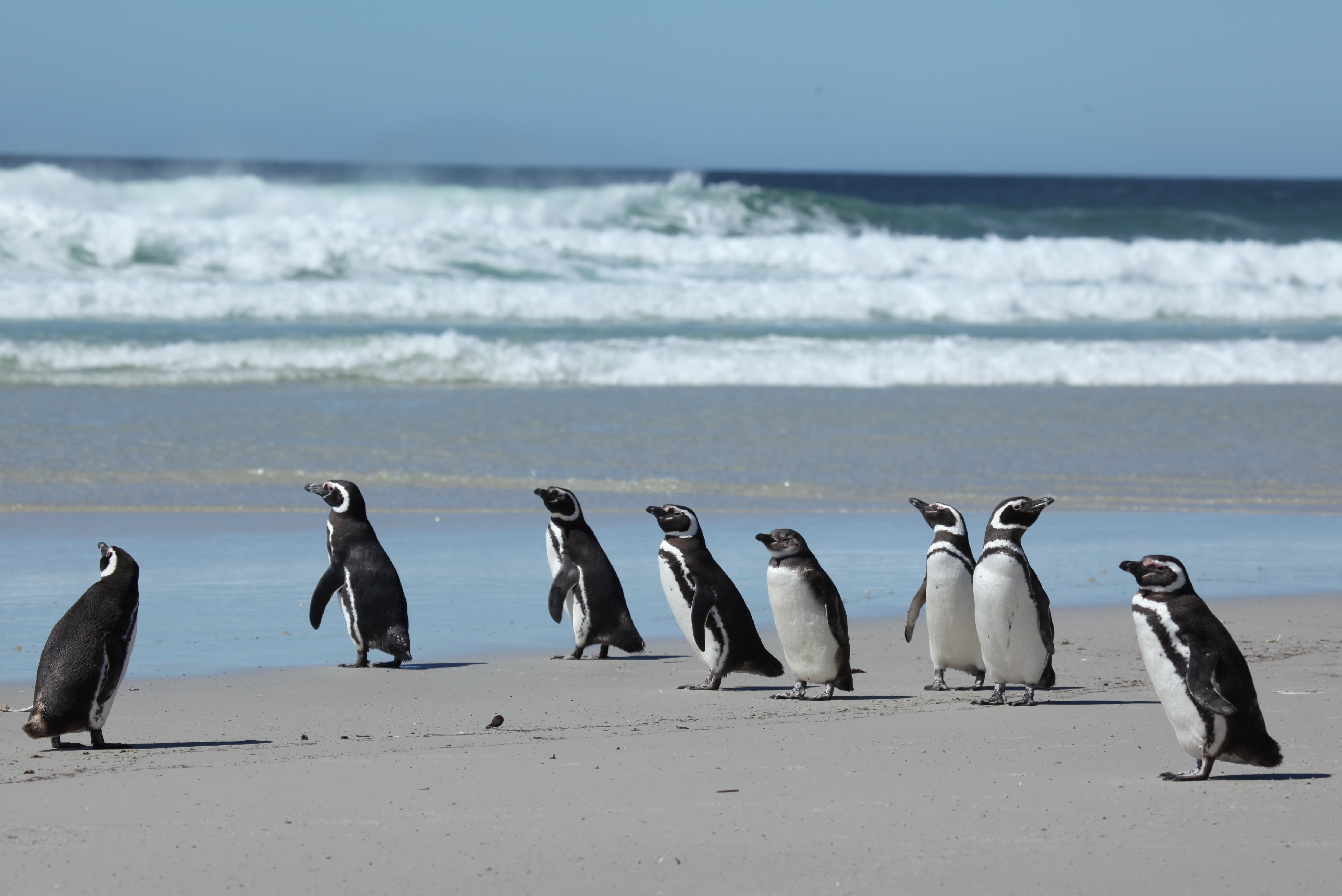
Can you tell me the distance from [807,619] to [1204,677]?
168 cm

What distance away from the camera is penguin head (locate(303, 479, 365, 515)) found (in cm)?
644

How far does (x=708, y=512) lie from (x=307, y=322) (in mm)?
11565

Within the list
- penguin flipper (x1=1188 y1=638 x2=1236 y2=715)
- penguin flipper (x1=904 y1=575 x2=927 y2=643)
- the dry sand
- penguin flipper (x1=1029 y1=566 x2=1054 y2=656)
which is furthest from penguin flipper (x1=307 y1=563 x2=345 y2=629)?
penguin flipper (x1=1188 y1=638 x2=1236 y2=715)

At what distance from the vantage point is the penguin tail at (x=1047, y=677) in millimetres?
5246

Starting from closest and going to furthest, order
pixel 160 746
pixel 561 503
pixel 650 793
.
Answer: pixel 650 793 → pixel 160 746 → pixel 561 503

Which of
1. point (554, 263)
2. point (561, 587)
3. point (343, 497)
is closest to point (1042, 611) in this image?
point (561, 587)

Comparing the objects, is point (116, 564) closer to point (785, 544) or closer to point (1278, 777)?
point (785, 544)

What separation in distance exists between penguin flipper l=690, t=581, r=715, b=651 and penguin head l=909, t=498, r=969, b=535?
80 centimetres

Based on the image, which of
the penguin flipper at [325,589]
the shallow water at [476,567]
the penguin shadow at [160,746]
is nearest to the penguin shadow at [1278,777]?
the shallow water at [476,567]

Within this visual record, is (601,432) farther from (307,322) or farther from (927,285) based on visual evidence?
(927,285)

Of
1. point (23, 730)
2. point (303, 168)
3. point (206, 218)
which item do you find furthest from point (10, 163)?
point (23, 730)

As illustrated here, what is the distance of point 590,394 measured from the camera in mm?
14383

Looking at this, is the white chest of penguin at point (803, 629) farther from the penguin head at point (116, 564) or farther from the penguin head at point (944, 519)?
the penguin head at point (116, 564)

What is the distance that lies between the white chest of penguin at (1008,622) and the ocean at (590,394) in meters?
1.46
